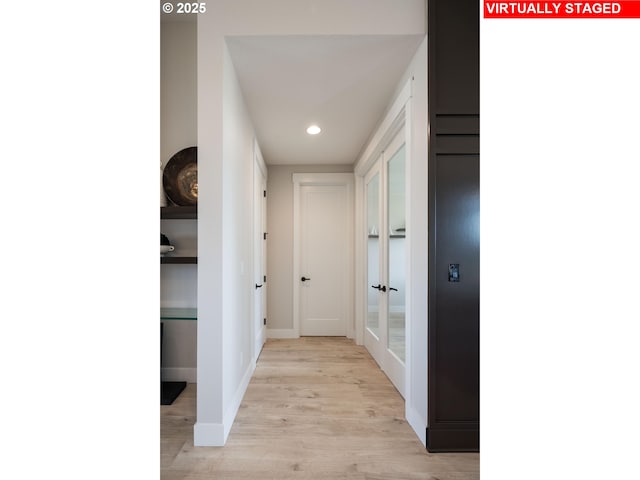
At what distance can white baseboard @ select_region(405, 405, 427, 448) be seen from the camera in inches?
82.0

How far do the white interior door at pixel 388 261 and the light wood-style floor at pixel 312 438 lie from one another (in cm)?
32

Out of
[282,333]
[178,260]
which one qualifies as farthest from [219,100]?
[282,333]

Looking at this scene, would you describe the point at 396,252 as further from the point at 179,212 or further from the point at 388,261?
the point at 179,212

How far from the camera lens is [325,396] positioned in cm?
281

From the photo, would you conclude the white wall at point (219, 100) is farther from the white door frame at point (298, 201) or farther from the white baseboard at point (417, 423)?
the white door frame at point (298, 201)

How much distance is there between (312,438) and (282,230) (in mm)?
3120

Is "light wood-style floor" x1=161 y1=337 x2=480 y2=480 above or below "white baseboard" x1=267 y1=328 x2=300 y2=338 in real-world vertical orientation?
above

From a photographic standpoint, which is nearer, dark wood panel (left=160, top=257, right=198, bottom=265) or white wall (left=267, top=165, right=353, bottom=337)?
dark wood panel (left=160, top=257, right=198, bottom=265)

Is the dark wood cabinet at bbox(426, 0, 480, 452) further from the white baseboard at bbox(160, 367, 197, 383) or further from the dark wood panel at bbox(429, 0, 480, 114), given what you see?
the white baseboard at bbox(160, 367, 197, 383)

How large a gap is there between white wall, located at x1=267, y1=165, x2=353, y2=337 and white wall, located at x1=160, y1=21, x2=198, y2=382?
1.92 meters

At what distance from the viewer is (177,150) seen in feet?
9.79

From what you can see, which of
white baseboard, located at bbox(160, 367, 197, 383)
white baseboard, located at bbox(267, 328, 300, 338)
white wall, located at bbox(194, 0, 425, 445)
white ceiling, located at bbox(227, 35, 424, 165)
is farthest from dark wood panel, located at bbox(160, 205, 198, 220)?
white baseboard, located at bbox(267, 328, 300, 338)
